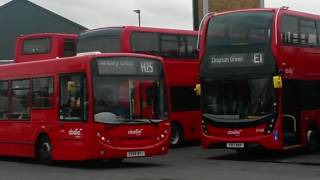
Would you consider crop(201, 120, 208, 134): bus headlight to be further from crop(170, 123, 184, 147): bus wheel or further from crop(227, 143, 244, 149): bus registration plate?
crop(170, 123, 184, 147): bus wheel

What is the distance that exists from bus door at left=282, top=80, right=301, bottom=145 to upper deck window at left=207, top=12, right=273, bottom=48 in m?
1.54

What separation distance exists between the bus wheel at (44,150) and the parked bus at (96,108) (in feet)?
0.08

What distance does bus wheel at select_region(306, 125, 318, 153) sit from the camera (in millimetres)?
20328

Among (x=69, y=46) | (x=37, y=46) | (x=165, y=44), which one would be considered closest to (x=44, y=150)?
(x=165, y=44)

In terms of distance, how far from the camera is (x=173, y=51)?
24.5 metres

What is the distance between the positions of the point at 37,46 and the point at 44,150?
31.2 feet

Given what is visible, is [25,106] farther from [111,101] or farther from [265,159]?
[265,159]

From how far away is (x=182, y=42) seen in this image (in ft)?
81.9

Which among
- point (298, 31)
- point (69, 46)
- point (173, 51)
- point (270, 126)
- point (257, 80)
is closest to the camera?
point (270, 126)

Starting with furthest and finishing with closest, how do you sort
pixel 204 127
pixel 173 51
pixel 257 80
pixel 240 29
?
pixel 173 51, pixel 204 127, pixel 240 29, pixel 257 80

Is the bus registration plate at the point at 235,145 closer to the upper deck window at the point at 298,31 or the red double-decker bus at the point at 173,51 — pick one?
the upper deck window at the point at 298,31

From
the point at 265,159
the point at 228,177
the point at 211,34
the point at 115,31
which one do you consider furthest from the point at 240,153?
the point at 228,177

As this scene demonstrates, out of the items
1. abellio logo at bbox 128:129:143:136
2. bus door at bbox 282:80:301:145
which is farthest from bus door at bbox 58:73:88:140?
bus door at bbox 282:80:301:145

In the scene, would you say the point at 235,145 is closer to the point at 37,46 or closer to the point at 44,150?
the point at 44,150
